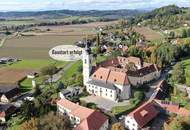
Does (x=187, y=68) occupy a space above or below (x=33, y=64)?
above

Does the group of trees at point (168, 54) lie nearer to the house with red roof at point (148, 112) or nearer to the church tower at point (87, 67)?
the church tower at point (87, 67)

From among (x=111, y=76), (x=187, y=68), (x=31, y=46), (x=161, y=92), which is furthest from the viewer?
(x=31, y=46)

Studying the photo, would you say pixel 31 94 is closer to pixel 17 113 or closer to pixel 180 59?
pixel 17 113

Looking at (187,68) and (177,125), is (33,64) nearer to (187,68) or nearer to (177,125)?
(187,68)

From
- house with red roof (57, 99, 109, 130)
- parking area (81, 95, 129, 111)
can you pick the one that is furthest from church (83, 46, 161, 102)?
house with red roof (57, 99, 109, 130)

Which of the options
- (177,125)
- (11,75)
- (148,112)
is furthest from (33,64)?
(177,125)
